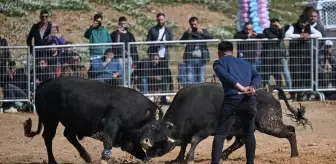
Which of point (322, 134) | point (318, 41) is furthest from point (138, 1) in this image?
point (322, 134)

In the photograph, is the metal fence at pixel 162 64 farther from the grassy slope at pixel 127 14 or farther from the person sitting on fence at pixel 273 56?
the grassy slope at pixel 127 14

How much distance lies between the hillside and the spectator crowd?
10079mm

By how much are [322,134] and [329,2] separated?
A: 671 centimetres

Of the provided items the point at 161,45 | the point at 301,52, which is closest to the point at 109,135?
the point at 161,45

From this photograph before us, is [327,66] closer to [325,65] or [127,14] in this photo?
[325,65]

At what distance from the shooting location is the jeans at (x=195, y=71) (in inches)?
708

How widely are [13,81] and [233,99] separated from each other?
769 centimetres

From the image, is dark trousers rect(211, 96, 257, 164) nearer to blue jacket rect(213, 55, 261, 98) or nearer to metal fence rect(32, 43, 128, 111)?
blue jacket rect(213, 55, 261, 98)

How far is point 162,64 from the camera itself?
18031 millimetres

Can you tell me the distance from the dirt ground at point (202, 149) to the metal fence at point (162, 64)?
135cm

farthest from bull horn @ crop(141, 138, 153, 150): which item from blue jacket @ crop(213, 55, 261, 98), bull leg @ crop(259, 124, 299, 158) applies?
bull leg @ crop(259, 124, 299, 158)

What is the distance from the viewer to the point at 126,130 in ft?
40.1

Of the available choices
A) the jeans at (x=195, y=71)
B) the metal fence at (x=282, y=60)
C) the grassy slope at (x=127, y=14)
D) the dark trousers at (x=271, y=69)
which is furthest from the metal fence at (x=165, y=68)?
the grassy slope at (x=127, y=14)

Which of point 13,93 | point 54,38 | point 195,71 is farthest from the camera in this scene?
point 195,71
